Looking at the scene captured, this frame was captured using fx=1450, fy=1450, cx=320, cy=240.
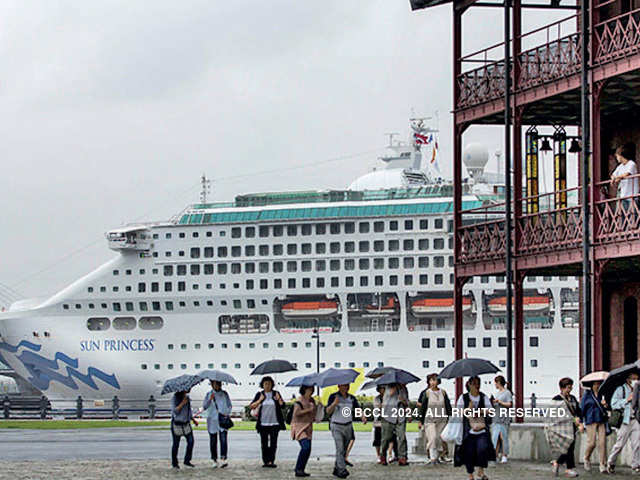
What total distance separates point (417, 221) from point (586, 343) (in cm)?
5703

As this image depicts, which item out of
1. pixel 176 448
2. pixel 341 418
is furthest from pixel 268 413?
pixel 341 418

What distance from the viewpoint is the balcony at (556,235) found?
2442 centimetres

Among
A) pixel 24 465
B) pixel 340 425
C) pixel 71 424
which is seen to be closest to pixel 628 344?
pixel 340 425

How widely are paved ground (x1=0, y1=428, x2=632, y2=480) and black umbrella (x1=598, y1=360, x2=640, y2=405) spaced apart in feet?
3.92

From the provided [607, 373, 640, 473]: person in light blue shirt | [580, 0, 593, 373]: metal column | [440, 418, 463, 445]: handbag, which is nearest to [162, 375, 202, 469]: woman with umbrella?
[440, 418, 463, 445]: handbag

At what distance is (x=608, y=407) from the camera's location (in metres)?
21.9

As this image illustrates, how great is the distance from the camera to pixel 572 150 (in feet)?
102

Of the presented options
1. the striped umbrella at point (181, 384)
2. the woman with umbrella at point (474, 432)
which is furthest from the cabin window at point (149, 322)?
the woman with umbrella at point (474, 432)

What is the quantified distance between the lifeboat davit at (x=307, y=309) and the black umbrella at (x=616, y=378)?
62734 mm

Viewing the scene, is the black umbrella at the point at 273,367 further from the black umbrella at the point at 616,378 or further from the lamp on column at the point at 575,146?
the lamp on column at the point at 575,146

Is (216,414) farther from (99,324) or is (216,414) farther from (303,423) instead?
(99,324)

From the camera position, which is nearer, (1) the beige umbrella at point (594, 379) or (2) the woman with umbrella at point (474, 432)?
(2) the woman with umbrella at point (474, 432)

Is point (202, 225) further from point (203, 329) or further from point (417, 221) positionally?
point (417, 221)

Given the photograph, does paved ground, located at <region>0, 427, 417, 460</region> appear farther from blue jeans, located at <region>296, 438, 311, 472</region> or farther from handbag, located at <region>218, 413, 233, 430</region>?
blue jeans, located at <region>296, 438, 311, 472</region>
